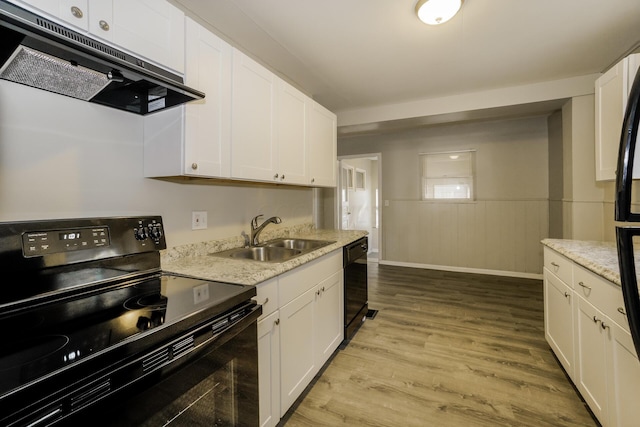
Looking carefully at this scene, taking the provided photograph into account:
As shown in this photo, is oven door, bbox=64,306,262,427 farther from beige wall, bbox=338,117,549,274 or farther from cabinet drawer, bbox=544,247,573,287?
beige wall, bbox=338,117,549,274

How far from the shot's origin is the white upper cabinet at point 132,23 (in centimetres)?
101

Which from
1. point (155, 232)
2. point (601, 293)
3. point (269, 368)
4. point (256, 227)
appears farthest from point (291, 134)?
point (601, 293)

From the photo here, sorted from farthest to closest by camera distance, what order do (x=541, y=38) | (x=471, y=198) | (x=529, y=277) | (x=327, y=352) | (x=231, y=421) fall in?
(x=471, y=198), (x=529, y=277), (x=541, y=38), (x=327, y=352), (x=231, y=421)

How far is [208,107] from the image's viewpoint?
148cm

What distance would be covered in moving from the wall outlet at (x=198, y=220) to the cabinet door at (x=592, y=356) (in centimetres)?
217

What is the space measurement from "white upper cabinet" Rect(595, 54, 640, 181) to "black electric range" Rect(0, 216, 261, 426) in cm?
233

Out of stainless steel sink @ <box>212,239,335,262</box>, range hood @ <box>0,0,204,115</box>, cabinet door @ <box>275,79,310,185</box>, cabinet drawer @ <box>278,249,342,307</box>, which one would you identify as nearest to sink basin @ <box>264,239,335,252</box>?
stainless steel sink @ <box>212,239,335,262</box>

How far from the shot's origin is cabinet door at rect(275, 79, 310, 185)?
2062 millimetres

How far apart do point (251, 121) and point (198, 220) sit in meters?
0.69

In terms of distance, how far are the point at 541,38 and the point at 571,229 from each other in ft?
6.84

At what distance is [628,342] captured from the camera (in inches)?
48.0

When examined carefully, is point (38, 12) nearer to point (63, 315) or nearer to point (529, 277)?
point (63, 315)

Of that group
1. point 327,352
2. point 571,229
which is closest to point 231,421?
point 327,352

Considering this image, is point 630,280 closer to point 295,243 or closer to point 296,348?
point 296,348
